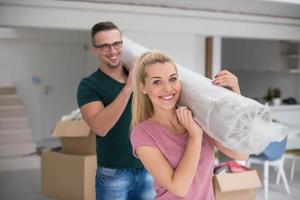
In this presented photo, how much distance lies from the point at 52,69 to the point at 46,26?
11.1ft

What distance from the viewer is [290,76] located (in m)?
7.89

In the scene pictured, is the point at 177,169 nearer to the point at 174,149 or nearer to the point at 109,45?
the point at 174,149

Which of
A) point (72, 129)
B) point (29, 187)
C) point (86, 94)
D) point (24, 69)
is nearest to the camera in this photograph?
point (86, 94)

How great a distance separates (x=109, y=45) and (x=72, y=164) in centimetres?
204

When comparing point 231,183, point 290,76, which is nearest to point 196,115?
point 231,183

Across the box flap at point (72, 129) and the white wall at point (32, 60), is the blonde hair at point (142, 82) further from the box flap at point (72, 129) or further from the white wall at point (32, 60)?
the white wall at point (32, 60)

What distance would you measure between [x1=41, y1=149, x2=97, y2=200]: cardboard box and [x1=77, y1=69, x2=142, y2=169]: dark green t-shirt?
64.6 inches

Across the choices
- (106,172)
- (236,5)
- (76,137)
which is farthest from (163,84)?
(236,5)

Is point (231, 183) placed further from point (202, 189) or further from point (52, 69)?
point (52, 69)

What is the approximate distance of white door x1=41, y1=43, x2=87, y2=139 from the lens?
808 cm

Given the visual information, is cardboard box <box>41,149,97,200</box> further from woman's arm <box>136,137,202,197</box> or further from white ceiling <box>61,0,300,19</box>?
woman's arm <box>136,137,202,197</box>

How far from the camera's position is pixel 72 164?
Answer: 11.8 feet

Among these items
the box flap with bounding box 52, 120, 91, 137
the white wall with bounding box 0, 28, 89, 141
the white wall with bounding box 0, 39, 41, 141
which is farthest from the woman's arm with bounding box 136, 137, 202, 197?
the white wall with bounding box 0, 39, 41, 141

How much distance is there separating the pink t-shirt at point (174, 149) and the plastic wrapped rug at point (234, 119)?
10cm
